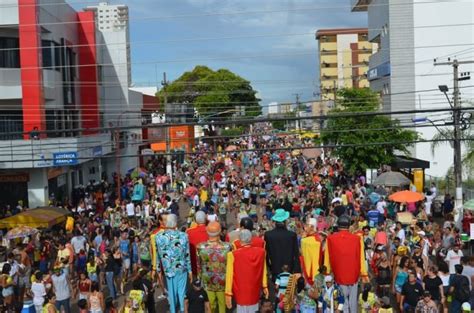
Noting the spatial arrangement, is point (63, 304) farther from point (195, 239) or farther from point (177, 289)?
point (177, 289)

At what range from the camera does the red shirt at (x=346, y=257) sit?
9047 mm

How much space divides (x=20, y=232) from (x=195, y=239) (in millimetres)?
9779

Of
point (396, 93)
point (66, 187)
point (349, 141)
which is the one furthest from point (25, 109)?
point (396, 93)

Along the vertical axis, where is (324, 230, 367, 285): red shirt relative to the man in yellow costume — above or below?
above

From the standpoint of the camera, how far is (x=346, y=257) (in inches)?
356

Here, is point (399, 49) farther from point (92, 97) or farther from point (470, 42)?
point (92, 97)

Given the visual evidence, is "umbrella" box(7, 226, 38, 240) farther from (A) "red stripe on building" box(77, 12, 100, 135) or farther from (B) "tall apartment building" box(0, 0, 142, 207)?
(A) "red stripe on building" box(77, 12, 100, 135)

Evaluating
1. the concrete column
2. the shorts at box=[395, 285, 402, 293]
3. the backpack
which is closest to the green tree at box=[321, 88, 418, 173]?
the concrete column

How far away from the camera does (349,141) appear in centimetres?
3350

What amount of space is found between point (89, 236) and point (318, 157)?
29.3 m

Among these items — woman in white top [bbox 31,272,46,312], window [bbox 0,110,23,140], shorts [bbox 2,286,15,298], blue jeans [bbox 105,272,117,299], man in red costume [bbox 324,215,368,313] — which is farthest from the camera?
window [bbox 0,110,23,140]

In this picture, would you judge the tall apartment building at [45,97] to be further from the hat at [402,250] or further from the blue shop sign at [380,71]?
the blue shop sign at [380,71]

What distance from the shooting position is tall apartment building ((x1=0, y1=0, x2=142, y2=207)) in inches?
1150

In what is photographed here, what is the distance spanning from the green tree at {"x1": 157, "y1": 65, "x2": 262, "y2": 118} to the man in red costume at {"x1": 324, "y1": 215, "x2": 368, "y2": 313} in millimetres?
78476
